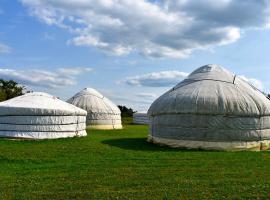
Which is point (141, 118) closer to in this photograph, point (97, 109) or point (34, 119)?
point (97, 109)

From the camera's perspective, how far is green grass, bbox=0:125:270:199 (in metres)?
5.76

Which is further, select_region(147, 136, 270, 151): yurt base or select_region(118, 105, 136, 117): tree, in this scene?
select_region(118, 105, 136, 117): tree

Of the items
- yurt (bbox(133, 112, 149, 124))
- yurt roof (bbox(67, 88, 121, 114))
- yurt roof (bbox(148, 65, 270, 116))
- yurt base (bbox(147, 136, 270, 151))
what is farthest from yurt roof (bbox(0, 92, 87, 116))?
yurt (bbox(133, 112, 149, 124))

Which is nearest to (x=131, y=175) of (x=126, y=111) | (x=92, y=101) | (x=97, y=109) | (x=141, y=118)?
(x=97, y=109)

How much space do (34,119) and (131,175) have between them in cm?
806

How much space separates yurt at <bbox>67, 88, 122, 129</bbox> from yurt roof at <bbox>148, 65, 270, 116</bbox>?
34.6 feet

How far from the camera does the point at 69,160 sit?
360 inches

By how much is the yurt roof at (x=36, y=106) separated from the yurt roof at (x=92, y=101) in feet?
23.9

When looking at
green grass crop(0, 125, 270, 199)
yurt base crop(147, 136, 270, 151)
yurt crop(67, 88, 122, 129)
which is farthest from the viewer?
yurt crop(67, 88, 122, 129)

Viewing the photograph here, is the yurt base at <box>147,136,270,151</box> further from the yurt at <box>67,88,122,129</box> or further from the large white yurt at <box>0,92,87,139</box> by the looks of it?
the yurt at <box>67,88,122,129</box>

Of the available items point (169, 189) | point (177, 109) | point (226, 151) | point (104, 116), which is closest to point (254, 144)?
point (226, 151)

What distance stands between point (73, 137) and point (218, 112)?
6.20 m

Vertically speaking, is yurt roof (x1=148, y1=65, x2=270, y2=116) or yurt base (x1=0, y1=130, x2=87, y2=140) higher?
yurt roof (x1=148, y1=65, x2=270, y2=116)

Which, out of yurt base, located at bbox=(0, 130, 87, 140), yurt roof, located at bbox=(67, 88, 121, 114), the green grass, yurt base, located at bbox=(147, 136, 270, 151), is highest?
yurt roof, located at bbox=(67, 88, 121, 114)
